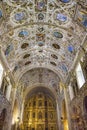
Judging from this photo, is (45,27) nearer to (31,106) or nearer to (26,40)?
(26,40)

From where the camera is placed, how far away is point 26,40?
1282cm

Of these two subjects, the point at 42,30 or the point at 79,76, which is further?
the point at 79,76

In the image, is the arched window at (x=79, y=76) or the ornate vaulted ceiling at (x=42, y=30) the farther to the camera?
the arched window at (x=79, y=76)

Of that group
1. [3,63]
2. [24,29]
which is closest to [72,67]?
[24,29]

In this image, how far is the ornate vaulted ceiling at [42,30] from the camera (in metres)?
9.21

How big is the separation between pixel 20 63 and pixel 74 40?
847 centimetres

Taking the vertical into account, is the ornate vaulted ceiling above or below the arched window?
above

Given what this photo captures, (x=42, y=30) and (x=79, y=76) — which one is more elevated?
(x=42, y=30)

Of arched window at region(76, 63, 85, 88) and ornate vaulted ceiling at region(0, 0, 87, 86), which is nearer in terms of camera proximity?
ornate vaulted ceiling at region(0, 0, 87, 86)

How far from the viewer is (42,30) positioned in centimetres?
1190

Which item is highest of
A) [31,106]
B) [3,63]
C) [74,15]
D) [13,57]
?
[74,15]

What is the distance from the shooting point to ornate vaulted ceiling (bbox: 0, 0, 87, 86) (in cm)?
921

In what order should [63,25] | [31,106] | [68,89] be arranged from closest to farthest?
[63,25] < [68,89] < [31,106]

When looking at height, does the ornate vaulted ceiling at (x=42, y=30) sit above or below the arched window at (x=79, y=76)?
above
